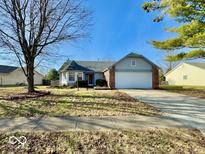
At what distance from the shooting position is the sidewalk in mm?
5681

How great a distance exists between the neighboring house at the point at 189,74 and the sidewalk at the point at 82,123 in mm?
35465

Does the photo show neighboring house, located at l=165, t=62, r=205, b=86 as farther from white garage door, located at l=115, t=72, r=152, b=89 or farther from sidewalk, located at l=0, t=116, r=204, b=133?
sidewalk, located at l=0, t=116, r=204, b=133

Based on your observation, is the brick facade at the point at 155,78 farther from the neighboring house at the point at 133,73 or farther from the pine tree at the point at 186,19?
the pine tree at the point at 186,19

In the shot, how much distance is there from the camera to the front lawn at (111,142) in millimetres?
4266

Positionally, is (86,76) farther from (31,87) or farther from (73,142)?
(73,142)

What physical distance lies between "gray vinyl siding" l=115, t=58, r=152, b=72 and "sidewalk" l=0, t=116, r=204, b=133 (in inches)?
774

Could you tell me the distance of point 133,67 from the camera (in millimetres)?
26844

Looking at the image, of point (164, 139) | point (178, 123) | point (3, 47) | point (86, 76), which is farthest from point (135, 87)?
point (164, 139)

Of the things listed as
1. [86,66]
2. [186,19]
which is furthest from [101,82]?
[186,19]

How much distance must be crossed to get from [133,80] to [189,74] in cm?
1984

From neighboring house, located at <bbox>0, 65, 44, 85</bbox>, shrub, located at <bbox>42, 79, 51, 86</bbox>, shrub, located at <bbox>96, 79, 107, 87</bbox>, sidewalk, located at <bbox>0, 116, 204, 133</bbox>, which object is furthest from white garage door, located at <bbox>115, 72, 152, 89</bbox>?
neighboring house, located at <bbox>0, 65, 44, 85</bbox>

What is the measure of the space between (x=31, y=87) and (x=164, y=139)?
13892mm

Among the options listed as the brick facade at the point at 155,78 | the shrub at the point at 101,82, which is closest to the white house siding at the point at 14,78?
the shrub at the point at 101,82

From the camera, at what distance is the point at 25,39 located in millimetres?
15680
